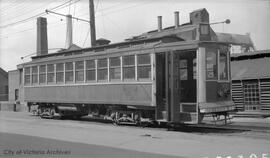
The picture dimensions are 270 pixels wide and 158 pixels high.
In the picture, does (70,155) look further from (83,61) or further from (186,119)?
(83,61)

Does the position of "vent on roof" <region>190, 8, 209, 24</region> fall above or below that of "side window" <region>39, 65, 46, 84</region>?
above

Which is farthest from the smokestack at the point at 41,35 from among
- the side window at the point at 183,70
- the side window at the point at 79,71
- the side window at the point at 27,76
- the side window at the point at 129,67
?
the side window at the point at 183,70

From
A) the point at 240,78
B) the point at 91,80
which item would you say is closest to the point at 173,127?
the point at 91,80

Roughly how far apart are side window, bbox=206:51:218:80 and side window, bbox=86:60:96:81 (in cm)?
553

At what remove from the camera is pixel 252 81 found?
862 inches

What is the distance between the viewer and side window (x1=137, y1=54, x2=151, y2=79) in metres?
14.6

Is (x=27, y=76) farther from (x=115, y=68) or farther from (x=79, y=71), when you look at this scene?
(x=115, y=68)

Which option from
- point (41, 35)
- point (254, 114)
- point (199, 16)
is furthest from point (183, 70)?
point (41, 35)

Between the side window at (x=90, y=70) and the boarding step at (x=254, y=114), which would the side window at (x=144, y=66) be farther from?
the boarding step at (x=254, y=114)

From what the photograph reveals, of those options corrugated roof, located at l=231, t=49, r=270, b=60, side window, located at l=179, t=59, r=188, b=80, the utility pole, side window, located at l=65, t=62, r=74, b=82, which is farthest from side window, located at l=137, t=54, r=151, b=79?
corrugated roof, located at l=231, t=49, r=270, b=60

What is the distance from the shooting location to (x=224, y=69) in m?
14.0

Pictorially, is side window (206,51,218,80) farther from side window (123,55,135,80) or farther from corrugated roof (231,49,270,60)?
corrugated roof (231,49,270,60)

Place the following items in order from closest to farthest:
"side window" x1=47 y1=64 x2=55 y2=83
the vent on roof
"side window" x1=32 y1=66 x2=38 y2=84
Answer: "side window" x1=47 y1=64 x2=55 y2=83, "side window" x1=32 y1=66 x2=38 y2=84, the vent on roof

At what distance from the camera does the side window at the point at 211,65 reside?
44.1 feet
